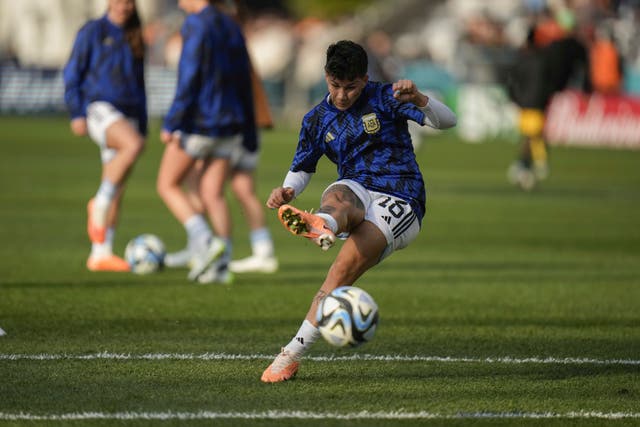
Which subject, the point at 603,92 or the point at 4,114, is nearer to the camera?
the point at 603,92

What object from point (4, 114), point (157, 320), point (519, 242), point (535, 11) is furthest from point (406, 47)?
point (157, 320)

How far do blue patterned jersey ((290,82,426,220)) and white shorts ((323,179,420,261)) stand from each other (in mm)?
55

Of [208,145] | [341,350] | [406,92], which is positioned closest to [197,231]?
[208,145]

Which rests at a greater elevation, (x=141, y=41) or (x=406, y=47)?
(x=141, y=41)

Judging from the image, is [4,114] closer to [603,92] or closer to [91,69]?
[603,92]

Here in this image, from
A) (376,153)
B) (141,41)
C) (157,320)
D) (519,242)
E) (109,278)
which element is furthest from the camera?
(519,242)

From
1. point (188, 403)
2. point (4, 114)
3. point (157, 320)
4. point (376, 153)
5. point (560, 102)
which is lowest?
point (4, 114)

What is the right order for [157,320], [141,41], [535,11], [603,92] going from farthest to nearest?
1. [535,11]
2. [603,92]
3. [141,41]
4. [157,320]

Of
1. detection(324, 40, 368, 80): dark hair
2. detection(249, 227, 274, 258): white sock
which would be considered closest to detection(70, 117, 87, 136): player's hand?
detection(249, 227, 274, 258): white sock

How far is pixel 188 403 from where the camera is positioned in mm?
6723

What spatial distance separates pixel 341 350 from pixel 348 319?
4.81ft

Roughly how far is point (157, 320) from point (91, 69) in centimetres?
369

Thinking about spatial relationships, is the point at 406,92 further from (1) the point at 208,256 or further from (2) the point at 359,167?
(1) the point at 208,256

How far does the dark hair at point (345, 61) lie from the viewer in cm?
730
